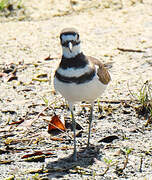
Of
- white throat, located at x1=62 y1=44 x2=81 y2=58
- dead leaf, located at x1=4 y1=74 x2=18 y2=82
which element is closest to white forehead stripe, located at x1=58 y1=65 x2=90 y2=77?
white throat, located at x1=62 y1=44 x2=81 y2=58

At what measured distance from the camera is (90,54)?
738cm

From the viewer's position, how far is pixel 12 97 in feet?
20.3

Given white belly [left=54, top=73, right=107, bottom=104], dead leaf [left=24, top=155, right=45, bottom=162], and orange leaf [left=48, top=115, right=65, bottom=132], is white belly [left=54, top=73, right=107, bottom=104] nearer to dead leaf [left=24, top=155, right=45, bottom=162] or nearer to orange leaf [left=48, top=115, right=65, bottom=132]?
dead leaf [left=24, top=155, right=45, bottom=162]

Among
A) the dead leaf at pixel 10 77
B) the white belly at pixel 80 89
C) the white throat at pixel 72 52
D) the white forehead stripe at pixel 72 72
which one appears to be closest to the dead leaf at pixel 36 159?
the white belly at pixel 80 89

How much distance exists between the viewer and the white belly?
14.1 ft

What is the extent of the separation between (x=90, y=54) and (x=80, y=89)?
3.10 metres

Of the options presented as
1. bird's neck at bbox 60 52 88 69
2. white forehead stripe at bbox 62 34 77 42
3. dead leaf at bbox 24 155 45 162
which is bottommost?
dead leaf at bbox 24 155 45 162

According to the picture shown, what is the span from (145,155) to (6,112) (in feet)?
6.42

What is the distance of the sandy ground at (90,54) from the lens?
4484mm

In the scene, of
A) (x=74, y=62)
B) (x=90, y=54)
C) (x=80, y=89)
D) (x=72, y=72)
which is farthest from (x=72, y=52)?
(x=90, y=54)

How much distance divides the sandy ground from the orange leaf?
0.09m

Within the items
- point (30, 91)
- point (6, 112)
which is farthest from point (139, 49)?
point (6, 112)

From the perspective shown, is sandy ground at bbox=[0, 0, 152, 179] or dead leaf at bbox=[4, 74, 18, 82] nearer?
sandy ground at bbox=[0, 0, 152, 179]

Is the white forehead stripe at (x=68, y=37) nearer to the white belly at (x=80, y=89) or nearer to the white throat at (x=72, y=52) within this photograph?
the white throat at (x=72, y=52)
